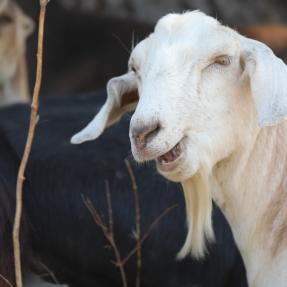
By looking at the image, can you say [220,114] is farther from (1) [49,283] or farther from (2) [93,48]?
(2) [93,48]

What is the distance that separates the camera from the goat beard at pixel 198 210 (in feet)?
9.64

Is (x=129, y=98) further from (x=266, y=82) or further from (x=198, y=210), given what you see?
(x=266, y=82)

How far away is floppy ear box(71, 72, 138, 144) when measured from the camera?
3094mm

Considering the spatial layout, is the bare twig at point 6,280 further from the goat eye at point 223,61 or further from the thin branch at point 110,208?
the goat eye at point 223,61

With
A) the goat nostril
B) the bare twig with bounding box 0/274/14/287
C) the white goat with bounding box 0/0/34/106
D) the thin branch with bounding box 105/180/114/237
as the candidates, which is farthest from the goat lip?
the white goat with bounding box 0/0/34/106

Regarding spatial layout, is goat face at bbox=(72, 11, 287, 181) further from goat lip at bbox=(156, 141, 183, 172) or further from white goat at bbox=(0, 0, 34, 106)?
white goat at bbox=(0, 0, 34, 106)

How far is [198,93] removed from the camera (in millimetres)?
2689

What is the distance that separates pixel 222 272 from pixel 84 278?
1.74 feet

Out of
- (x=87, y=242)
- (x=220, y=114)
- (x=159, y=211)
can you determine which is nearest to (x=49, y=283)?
(x=87, y=242)

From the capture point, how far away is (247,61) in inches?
108

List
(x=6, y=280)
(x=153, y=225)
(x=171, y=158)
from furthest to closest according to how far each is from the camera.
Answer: (x=153, y=225), (x=6, y=280), (x=171, y=158)

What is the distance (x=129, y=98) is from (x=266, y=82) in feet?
2.11

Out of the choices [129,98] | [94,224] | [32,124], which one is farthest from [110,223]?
[32,124]

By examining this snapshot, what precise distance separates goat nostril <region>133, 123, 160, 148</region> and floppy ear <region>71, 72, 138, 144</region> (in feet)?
1.77
